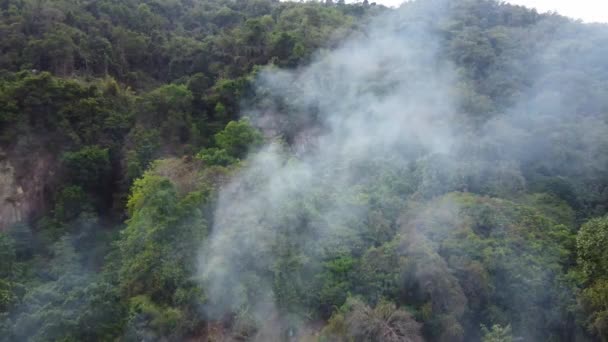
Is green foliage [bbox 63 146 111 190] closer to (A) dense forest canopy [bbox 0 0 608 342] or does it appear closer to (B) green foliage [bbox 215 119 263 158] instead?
(A) dense forest canopy [bbox 0 0 608 342]

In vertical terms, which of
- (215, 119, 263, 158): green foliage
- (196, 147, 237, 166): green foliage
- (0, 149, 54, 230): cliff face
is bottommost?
(0, 149, 54, 230): cliff face

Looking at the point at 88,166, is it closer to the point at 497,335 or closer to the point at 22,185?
the point at 22,185

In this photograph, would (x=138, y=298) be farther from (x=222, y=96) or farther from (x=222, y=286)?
(x=222, y=96)

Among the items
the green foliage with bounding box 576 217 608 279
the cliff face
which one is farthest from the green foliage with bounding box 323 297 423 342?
the cliff face

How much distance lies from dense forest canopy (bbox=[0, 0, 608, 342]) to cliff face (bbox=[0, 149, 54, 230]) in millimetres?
56

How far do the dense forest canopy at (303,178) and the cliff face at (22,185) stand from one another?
0.18 ft

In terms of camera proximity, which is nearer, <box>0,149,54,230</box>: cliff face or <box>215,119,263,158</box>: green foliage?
<box>0,149,54,230</box>: cliff face

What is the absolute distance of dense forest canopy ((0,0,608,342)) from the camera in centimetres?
1248

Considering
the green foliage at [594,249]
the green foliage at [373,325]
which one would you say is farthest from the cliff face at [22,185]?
the green foliage at [594,249]

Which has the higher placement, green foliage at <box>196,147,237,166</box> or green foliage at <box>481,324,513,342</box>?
green foliage at <box>196,147,237,166</box>

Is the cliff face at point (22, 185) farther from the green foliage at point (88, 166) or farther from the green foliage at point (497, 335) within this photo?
the green foliage at point (497, 335)

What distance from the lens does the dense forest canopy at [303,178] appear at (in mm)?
12484

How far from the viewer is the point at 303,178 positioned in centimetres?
1590

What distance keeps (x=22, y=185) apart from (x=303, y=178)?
9.45 metres
